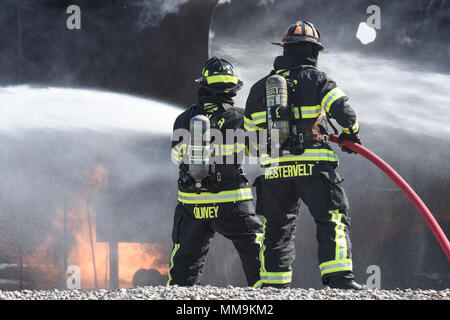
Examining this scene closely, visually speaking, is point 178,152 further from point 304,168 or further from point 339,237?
A: point 339,237

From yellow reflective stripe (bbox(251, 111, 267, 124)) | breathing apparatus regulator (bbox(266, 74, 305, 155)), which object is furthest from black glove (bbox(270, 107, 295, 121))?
yellow reflective stripe (bbox(251, 111, 267, 124))

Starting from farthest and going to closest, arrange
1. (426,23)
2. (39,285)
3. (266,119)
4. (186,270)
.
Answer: (39,285) → (426,23) → (186,270) → (266,119)

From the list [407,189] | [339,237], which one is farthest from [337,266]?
[407,189]

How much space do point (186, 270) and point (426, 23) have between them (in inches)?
155

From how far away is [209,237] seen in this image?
5516 mm

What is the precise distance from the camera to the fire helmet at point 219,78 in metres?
5.50

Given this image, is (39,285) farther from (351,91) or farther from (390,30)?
(390,30)

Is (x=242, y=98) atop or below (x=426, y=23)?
below

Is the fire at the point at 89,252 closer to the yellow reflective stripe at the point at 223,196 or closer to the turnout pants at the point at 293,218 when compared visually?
the yellow reflective stripe at the point at 223,196

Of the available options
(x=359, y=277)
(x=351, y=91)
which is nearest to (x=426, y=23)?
(x=351, y=91)

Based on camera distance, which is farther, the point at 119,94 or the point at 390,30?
the point at 119,94

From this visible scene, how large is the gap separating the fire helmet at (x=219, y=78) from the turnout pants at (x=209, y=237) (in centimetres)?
101

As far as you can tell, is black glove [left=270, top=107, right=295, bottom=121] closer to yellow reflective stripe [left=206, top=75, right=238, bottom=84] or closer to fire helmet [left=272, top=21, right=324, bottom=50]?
fire helmet [left=272, top=21, right=324, bottom=50]

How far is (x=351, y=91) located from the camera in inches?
292
